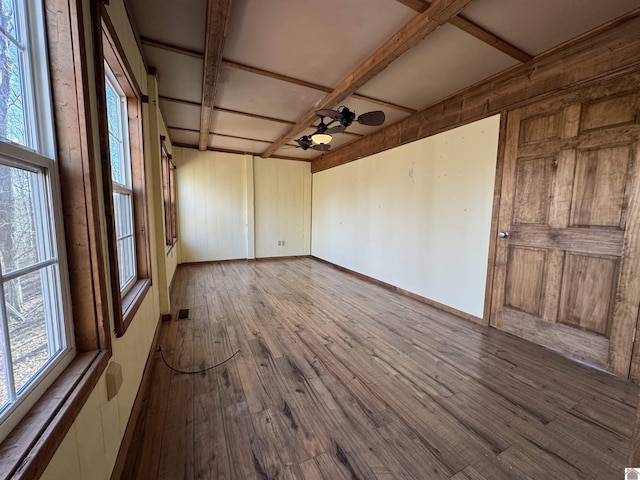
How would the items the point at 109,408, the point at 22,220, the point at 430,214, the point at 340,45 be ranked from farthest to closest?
the point at 430,214 < the point at 340,45 < the point at 109,408 < the point at 22,220

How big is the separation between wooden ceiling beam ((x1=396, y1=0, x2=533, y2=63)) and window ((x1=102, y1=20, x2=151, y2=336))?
1906 millimetres

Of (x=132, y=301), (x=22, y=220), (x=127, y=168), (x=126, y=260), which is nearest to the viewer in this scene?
(x=22, y=220)

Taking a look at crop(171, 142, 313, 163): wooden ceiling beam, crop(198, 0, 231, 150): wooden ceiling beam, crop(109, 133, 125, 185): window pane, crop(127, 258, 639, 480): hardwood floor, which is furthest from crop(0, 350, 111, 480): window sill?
crop(171, 142, 313, 163): wooden ceiling beam

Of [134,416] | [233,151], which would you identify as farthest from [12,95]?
[233,151]

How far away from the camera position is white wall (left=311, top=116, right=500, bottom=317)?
3.01m

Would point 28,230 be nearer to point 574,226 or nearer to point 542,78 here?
point 574,226

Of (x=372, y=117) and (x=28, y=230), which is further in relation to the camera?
(x=372, y=117)

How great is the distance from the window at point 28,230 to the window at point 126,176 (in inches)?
18.7

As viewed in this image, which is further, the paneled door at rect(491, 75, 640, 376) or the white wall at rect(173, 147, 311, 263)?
the white wall at rect(173, 147, 311, 263)

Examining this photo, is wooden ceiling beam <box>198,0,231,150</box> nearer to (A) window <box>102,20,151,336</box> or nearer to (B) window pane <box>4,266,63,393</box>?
(A) window <box>102,20,151,336</box>

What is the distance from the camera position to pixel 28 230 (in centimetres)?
81

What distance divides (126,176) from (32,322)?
1524 millimetres

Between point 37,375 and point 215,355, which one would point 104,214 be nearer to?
point 37,375

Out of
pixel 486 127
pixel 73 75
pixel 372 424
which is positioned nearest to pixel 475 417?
pixel 372 424
